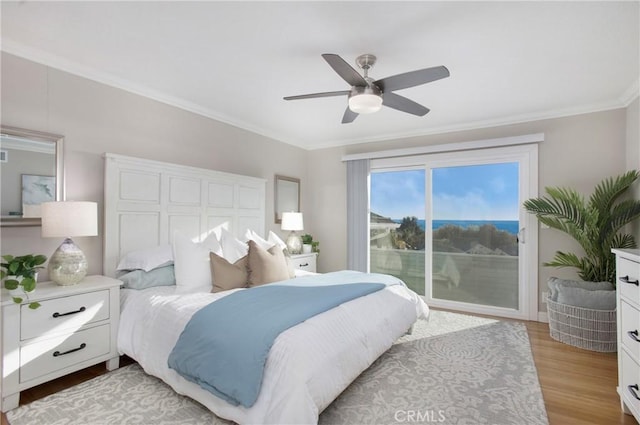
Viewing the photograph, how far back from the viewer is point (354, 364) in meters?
2.06

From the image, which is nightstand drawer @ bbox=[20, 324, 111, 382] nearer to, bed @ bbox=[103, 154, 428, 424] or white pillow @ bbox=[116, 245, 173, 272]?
bed @ bbox=[103, 154, 428, 424]

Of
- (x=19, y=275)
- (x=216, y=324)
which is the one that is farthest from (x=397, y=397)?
(x=19, y=275)

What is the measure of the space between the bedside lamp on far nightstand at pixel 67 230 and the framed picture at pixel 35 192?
24cm

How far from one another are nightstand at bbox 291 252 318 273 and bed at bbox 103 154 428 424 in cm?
85

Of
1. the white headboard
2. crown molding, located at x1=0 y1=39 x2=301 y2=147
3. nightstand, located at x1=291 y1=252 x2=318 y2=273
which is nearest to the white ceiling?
crown molding, located at x1=0 y1=39 x2=301 y2=147

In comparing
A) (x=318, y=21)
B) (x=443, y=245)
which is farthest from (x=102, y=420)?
(x=443, y=245)

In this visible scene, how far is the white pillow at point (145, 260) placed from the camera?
280cm

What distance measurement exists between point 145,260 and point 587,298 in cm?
412

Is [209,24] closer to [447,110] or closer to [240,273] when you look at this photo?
[240,273]

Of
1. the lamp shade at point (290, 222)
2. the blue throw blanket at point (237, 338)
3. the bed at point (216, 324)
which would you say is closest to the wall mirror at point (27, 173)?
the bed at point (216, 324)

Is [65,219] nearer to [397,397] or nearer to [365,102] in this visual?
[365,102]

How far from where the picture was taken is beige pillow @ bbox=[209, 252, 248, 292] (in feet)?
9.00

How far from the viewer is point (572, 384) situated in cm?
242

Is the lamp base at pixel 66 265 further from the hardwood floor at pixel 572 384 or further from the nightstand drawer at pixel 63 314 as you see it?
the hardwood floor at pixel 572 384
